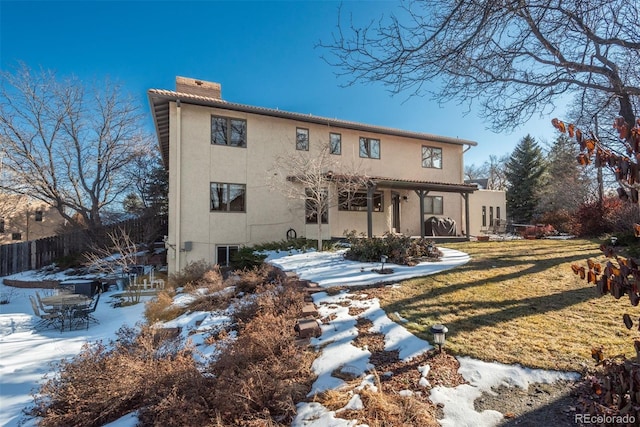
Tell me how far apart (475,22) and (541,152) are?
31.6 meters

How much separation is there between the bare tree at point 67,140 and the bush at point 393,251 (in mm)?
15494

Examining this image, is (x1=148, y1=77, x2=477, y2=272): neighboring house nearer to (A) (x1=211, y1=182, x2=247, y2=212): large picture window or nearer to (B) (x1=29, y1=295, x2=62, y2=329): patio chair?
(A) (x1=211, y1=182, x2=247, y2=212): large picture window

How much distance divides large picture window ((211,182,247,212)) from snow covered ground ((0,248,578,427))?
11.6 feet

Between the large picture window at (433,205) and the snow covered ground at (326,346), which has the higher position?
the large picture window at (433,205)

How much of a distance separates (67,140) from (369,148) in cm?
1621

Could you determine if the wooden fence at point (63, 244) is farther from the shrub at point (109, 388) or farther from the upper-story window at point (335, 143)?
the shrub at point (109, 388)

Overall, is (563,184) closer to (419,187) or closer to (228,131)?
(419,187)

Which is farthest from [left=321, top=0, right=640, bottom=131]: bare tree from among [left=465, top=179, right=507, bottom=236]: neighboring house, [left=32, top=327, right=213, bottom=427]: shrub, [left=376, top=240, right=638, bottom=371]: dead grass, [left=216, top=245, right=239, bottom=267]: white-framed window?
[left=465, top=179, right=507, bottom=236]: neighboring house

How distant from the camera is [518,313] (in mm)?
4977

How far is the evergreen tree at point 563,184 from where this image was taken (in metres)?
21.2

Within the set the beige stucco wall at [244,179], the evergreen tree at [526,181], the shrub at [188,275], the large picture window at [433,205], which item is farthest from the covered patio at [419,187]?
the evergreen tree at [526,181]

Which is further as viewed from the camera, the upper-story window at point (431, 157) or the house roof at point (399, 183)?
the upper-story window at point (431, 157)

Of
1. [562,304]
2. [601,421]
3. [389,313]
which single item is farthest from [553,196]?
[601,421]

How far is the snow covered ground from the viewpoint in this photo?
3004 millimetres
